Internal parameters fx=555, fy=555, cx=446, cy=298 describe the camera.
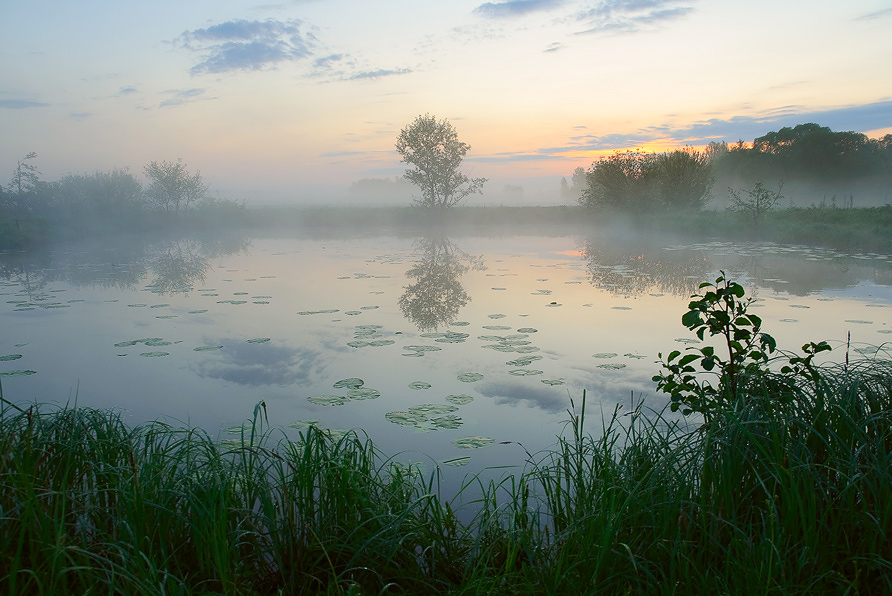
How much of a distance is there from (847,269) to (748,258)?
8.12 feet

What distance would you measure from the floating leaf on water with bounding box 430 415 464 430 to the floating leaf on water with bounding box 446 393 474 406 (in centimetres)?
29

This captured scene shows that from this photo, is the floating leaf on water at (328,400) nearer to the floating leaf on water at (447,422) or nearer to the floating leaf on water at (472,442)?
the floating leaf on water at (447,422)

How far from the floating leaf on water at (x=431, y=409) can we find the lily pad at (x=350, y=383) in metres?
0.74

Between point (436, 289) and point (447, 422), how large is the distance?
5.98 meters

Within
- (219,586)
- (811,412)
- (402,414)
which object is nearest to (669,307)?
(402,414)

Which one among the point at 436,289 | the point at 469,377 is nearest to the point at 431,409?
the point at 469,377

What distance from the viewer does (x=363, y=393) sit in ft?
15.0

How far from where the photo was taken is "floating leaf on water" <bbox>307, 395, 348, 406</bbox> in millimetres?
4379

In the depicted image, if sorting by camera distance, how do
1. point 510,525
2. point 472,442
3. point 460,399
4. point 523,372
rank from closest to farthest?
point 510,525, point 472,442, point 460,399, point 523,372

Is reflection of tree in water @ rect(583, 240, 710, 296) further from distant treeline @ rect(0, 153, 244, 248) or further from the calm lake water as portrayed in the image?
distant treeline @ rect(0, 153, 244, 248)

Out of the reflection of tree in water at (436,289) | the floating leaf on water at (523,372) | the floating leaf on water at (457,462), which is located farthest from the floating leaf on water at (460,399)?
the reflection of tree in water at (436,289)

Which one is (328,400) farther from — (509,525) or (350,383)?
(509,525)

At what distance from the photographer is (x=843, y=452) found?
7.23 feet

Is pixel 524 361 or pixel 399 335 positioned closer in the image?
pixel 524 361
